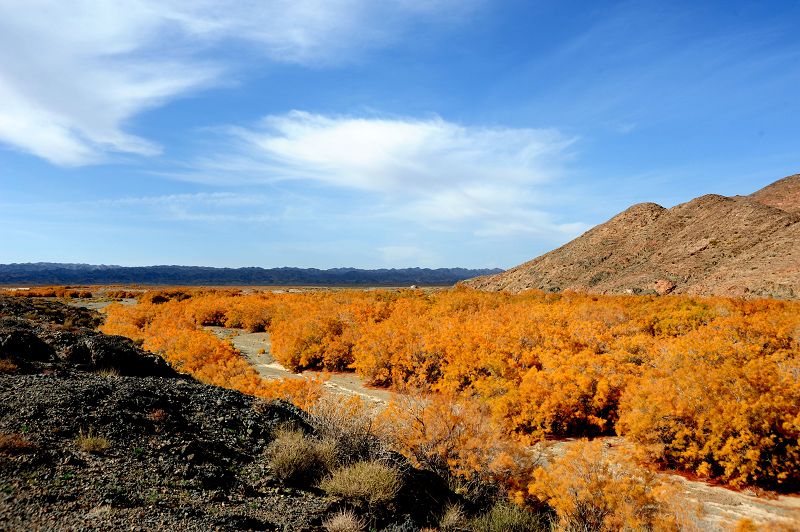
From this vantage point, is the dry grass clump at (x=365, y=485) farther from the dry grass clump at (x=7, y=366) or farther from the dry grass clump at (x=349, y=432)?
the dry grass clump at (x=7, y=366)

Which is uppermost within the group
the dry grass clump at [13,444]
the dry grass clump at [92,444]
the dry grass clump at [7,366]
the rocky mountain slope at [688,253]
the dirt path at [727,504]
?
the rocky mountain slope at [688,253]

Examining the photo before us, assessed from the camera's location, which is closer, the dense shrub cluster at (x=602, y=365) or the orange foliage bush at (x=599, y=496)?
the orange foliage bush at (x=599, y=496)

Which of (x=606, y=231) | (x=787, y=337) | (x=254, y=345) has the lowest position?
(x=254, y=345)

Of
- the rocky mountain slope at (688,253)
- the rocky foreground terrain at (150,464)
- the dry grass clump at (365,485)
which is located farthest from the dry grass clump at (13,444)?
the rocky mountain slope at (688,253)

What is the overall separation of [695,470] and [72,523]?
965cm

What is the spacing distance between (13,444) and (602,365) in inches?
453

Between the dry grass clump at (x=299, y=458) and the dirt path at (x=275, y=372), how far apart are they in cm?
357

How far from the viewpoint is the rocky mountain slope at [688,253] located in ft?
91.1

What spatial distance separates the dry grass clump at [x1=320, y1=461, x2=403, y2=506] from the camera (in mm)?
6238

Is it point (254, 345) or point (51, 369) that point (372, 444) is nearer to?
point (51, 369)

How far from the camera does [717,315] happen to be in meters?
17.0

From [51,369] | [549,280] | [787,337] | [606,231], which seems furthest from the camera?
[606,231]

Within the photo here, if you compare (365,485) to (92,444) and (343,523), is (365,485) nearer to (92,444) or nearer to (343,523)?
(343,523)

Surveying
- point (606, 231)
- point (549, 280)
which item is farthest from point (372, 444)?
point (606, 231)
